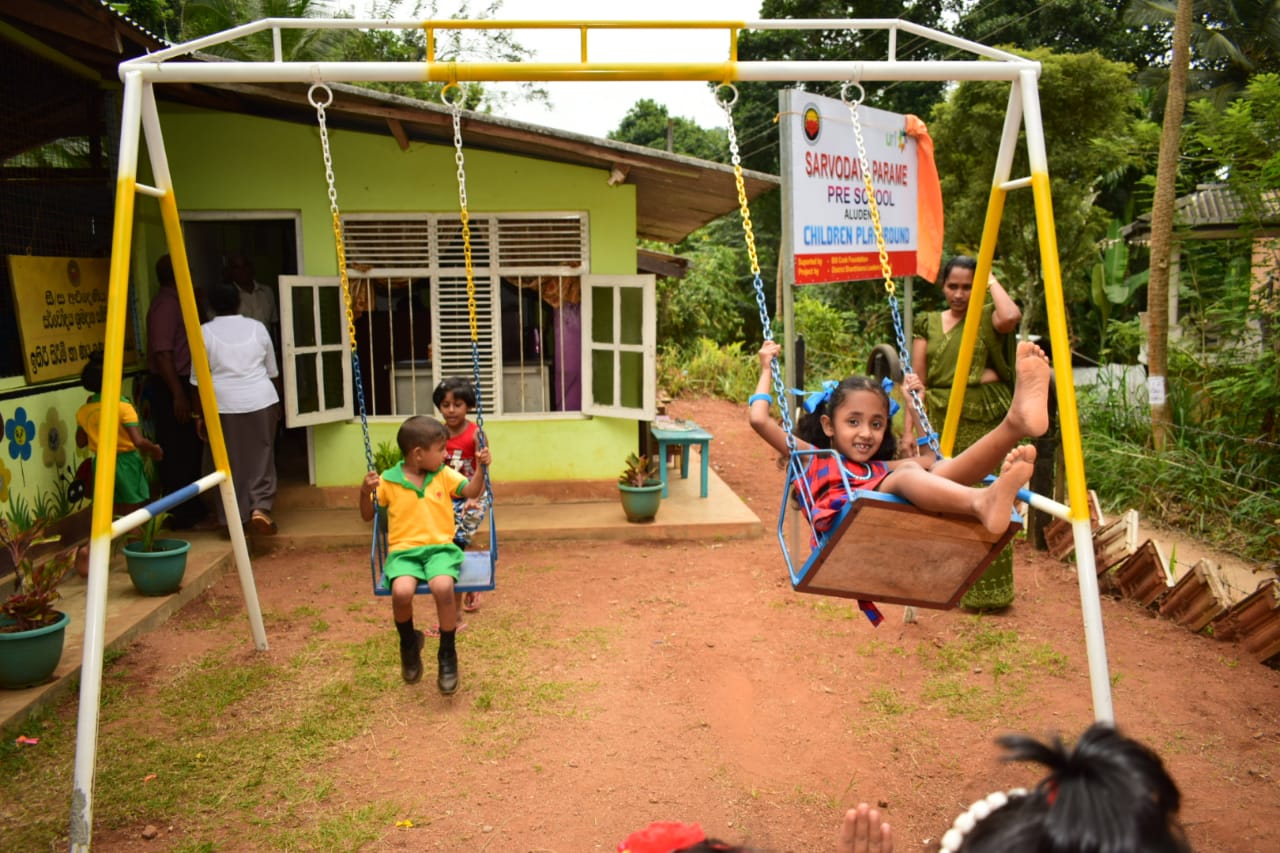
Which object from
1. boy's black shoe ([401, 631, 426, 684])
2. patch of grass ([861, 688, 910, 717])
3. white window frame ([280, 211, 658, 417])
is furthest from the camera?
white window frame ([280, 211, 658, 417])

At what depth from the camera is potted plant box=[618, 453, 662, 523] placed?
718cm

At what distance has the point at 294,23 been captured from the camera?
3.62m

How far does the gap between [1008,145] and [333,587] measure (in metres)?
4.51

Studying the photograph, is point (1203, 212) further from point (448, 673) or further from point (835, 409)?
point (448, 673)

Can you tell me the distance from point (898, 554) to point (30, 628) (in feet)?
11.5

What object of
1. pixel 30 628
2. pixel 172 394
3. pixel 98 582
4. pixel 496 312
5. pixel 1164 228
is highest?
pixel 1164 228

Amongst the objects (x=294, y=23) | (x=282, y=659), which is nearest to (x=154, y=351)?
(x=282, y=659)

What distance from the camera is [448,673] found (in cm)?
434

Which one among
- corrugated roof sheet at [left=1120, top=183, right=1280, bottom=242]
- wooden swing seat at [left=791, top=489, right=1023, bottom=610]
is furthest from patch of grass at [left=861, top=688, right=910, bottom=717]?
corrugated roof sheet at [left=1120, top=183, right=1280, bottom=242]

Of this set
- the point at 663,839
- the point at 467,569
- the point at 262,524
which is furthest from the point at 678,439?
the point at 663,839

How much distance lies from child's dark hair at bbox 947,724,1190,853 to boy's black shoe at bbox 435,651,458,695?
3532 mm

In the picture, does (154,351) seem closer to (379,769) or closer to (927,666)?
(379,769)

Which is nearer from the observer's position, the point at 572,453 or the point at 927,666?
the point at 927,666

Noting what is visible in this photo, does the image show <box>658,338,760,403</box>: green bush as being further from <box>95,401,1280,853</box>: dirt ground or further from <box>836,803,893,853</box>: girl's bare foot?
<box>836,803,893,853</box>: girl's bare foot
